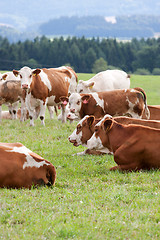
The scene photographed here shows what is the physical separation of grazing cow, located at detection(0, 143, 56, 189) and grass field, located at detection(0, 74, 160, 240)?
0.19 meters

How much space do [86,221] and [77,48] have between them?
9375 cm

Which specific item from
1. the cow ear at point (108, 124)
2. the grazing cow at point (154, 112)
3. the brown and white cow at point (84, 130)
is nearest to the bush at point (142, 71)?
the grazing cow at point (154, 112)

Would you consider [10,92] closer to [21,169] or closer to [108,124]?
[108,124]

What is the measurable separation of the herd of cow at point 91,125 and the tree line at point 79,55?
2730 inches

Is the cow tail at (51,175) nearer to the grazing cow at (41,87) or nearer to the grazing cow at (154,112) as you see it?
the grazing cow at (154,112)

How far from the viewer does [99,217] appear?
477 cm

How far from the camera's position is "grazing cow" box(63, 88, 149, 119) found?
12.3m

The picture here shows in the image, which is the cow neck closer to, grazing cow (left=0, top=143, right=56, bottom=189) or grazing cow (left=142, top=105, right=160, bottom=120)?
grazing cow (left=0, top=143, right=56, bottom=189)

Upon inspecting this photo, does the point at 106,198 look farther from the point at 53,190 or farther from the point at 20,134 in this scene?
the point at 20,134

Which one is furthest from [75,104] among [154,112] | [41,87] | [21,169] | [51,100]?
[21,169]

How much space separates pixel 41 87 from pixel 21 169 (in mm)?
8515

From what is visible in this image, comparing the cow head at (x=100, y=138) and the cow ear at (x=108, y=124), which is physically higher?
the cow ear at (x=108, y=124)

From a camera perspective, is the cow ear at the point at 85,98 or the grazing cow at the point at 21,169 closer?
the grazing cow at the point at 21,169

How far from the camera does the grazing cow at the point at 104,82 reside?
16.8 m
